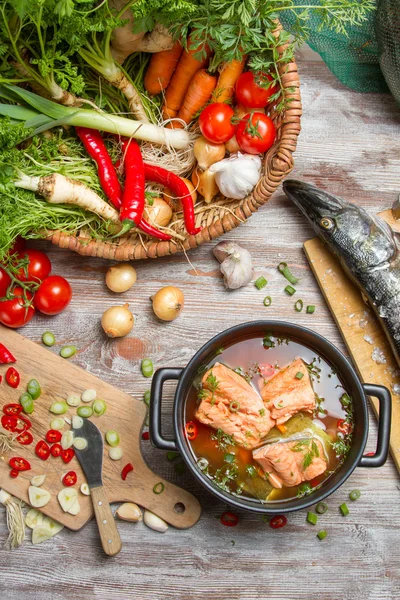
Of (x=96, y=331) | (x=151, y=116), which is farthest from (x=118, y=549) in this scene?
(x=151, y=116)

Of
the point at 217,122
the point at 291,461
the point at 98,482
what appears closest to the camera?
the point at 291,461

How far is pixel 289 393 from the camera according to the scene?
1.94m

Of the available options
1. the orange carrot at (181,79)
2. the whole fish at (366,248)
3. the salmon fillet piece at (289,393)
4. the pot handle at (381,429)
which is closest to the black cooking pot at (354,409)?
the pot handle at (381,429)

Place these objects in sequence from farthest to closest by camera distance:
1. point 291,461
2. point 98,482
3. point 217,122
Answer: point 98,482
point 217,122
point 291,461

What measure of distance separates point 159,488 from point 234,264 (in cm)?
85

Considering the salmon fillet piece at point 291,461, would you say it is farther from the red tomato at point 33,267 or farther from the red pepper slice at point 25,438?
the red tomato at point 33,267

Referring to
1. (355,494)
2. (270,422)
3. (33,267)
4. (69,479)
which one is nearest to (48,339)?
(33,267)

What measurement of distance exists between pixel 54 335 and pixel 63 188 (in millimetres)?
584

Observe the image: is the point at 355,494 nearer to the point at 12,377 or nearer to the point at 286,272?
the point at 286,272

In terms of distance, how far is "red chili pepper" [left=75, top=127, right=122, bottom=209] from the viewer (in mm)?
2059

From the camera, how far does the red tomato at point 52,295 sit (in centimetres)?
213

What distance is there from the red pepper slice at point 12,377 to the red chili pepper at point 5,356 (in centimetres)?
3

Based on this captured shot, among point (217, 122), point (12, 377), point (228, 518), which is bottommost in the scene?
point (228, 518)

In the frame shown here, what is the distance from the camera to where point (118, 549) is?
209 cm
